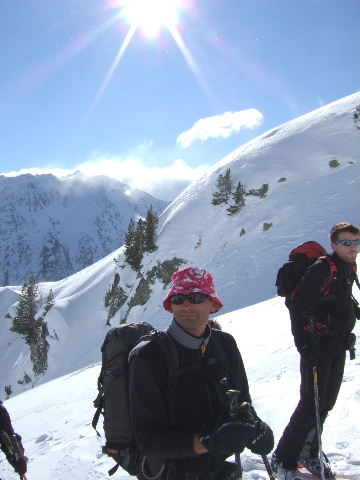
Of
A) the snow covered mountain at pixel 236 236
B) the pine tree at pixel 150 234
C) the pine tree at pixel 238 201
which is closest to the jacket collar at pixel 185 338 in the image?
the snow covered mountain at pixel 236 236

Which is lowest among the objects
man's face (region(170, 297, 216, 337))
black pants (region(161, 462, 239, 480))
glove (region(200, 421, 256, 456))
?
black pants (region(161, 462, 239, 480))

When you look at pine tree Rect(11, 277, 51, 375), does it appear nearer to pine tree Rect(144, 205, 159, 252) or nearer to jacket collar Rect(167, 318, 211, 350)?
pine tree Rect(144, 205, 159, 252)

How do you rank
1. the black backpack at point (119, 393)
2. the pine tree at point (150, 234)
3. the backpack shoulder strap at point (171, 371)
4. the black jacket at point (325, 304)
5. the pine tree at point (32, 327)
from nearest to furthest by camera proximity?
the backpack shoulder strap at point (171, 371) → the black backpack at point (119, 393) → the black jacket at point (325, 304) → the pine tree at point (32, 327) → the pine tree at point (150, 234)

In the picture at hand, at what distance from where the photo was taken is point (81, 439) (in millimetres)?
7695

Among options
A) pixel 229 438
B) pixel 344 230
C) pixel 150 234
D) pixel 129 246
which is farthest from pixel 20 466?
pixel 150 234

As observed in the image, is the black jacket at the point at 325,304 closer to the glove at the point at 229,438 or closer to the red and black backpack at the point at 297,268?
the red and black backpack at the point at 297,268

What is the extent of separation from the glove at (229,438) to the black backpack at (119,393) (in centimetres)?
69

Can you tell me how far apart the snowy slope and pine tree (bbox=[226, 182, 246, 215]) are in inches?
965

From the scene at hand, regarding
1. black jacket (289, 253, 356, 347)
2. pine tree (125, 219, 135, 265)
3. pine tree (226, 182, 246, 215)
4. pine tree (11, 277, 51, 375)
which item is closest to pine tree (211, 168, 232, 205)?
pine tree (226, 182, 246, 215)

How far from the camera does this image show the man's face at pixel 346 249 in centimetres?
434

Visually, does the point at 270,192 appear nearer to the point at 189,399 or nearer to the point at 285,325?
the point at 285,325

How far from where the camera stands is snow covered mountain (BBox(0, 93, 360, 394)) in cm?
2898

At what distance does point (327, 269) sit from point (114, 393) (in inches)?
99.8

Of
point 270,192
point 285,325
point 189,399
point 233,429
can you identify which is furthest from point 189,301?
point 270,192
